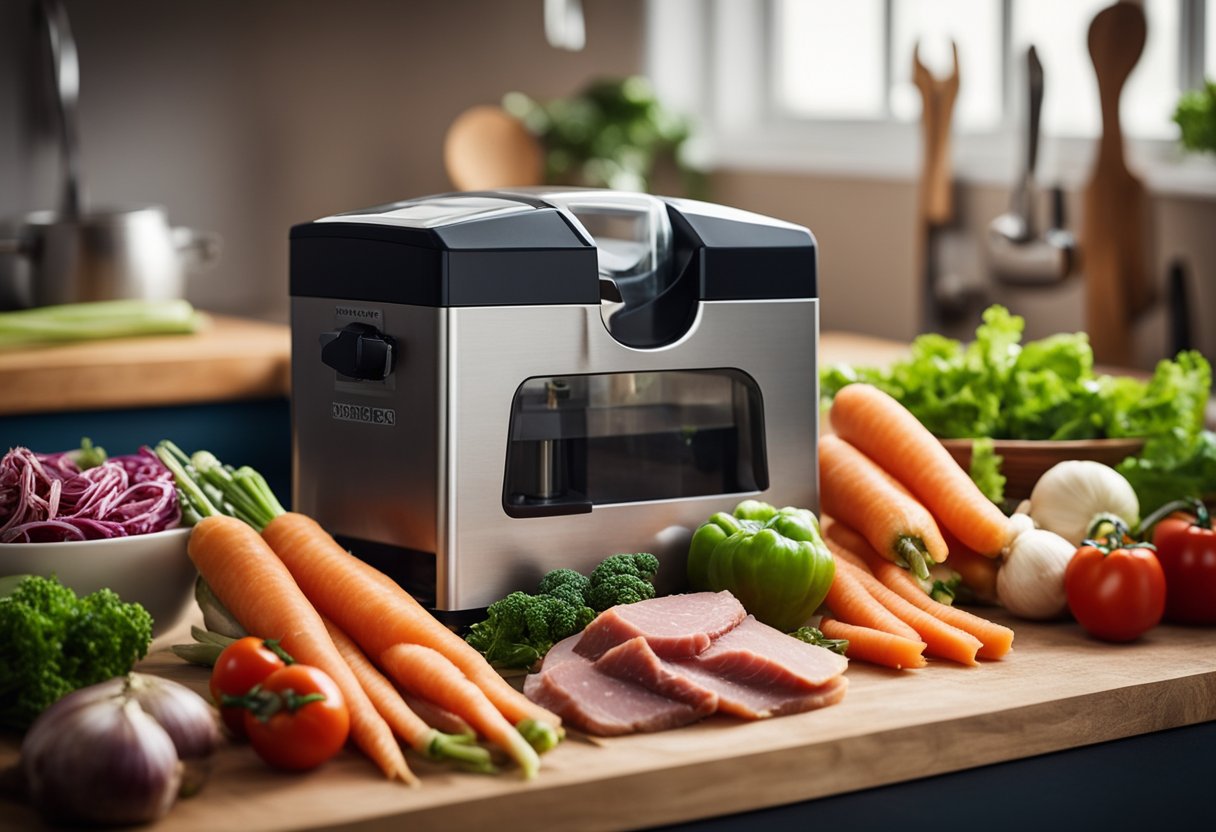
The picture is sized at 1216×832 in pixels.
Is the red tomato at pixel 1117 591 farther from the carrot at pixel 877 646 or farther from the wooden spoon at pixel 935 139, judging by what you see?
the wooden spoon at pixel 935 139

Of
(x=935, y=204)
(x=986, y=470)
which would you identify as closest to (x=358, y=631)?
(x=986, y=470)

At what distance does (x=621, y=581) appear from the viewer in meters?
1.24

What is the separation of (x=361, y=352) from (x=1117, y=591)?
67 centimetres

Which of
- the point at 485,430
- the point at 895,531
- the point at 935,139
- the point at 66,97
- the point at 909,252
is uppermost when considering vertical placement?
the point at 66,97

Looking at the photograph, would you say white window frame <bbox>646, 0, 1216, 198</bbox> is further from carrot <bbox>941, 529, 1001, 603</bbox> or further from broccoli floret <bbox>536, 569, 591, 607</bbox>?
broccoli floret <bbox>536, 569, 591, 607</bbox>

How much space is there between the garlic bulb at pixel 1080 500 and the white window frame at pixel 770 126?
1.18 meters

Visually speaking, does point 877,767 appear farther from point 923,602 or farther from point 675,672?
point 923,602

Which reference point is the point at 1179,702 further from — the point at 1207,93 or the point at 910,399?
the point at 1207,93

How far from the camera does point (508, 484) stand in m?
1.28

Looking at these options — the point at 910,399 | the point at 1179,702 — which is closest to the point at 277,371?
the point at 910,399

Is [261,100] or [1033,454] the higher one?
[261,100]

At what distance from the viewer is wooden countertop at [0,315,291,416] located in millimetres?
2193

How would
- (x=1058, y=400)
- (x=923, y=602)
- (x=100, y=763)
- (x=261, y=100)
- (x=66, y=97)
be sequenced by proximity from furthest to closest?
(x=261, y=100)
(x=66, y=97)
(x=1058, y=400)
(x=923, y=602)
(x=100, y=763)

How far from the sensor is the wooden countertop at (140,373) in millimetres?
2193
